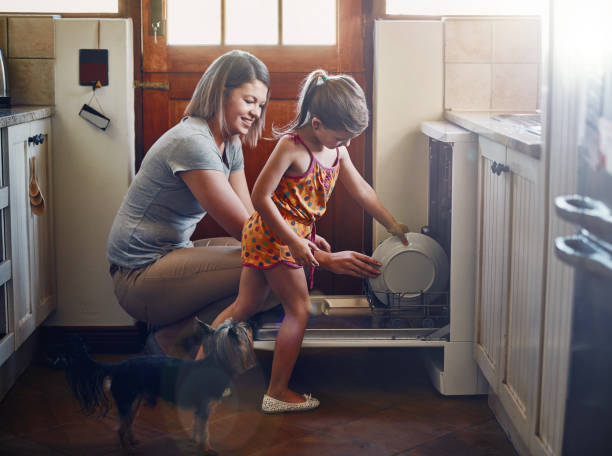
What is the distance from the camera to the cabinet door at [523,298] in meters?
1.64

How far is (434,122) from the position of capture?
2635 millimetres

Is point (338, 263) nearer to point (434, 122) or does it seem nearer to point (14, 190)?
point (434, 122)

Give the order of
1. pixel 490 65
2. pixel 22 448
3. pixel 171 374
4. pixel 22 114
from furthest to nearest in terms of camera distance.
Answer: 1. pixel 490 65
2. pixel 22 114
3. pixel 22 448
4. pixel 171 374

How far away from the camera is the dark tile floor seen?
1978 millimetres

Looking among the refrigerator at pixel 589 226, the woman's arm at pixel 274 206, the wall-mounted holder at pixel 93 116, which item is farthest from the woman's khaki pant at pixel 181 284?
the refrigerator at pixel 589 226

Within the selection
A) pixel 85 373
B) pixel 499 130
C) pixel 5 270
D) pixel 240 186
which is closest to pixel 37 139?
pixel 5 270

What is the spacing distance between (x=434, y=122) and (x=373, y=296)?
2.13 ft

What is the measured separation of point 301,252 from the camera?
204 cm

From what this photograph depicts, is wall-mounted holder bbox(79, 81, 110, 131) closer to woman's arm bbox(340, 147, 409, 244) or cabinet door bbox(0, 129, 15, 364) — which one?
cabinet door bbox(0, 129, 15, 364)

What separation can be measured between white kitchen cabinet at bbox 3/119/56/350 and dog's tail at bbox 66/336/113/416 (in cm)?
49

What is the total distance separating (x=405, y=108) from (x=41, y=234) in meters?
1.31

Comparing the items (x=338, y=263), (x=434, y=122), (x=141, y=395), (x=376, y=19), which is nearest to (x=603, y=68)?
(x=338, y=263)

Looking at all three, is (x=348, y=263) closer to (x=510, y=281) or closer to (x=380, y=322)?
(x=380, y=322)

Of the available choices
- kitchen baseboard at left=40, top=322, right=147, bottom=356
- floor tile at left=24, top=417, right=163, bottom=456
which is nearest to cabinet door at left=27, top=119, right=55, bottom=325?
kitchen baseboard at left=40, top=322, right=147, bottom=356
